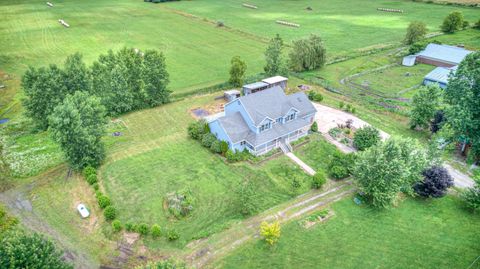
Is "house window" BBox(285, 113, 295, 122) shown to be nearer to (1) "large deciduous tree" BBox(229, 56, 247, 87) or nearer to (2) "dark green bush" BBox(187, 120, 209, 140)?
(2) "dark green bush" BBox(187, 120, 209, 140)

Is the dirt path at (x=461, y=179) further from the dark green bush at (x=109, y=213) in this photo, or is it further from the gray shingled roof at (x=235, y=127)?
the dark green bush at (x=109, y=213)

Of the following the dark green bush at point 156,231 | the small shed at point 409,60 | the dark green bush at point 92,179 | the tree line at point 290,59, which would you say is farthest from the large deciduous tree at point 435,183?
the small shed at point 409,60

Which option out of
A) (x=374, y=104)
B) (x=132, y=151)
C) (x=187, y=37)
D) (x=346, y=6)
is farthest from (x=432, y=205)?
(x=346, y=6)

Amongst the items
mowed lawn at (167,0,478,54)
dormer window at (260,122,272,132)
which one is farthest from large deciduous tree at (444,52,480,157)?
mowed lawn at (167,0,478,54)

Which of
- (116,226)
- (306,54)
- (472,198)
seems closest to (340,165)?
(472,198)

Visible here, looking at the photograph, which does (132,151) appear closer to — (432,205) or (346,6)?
(432,205)

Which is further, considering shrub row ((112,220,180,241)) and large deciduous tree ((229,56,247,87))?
large deciduous tree ((229,56,247,87))
